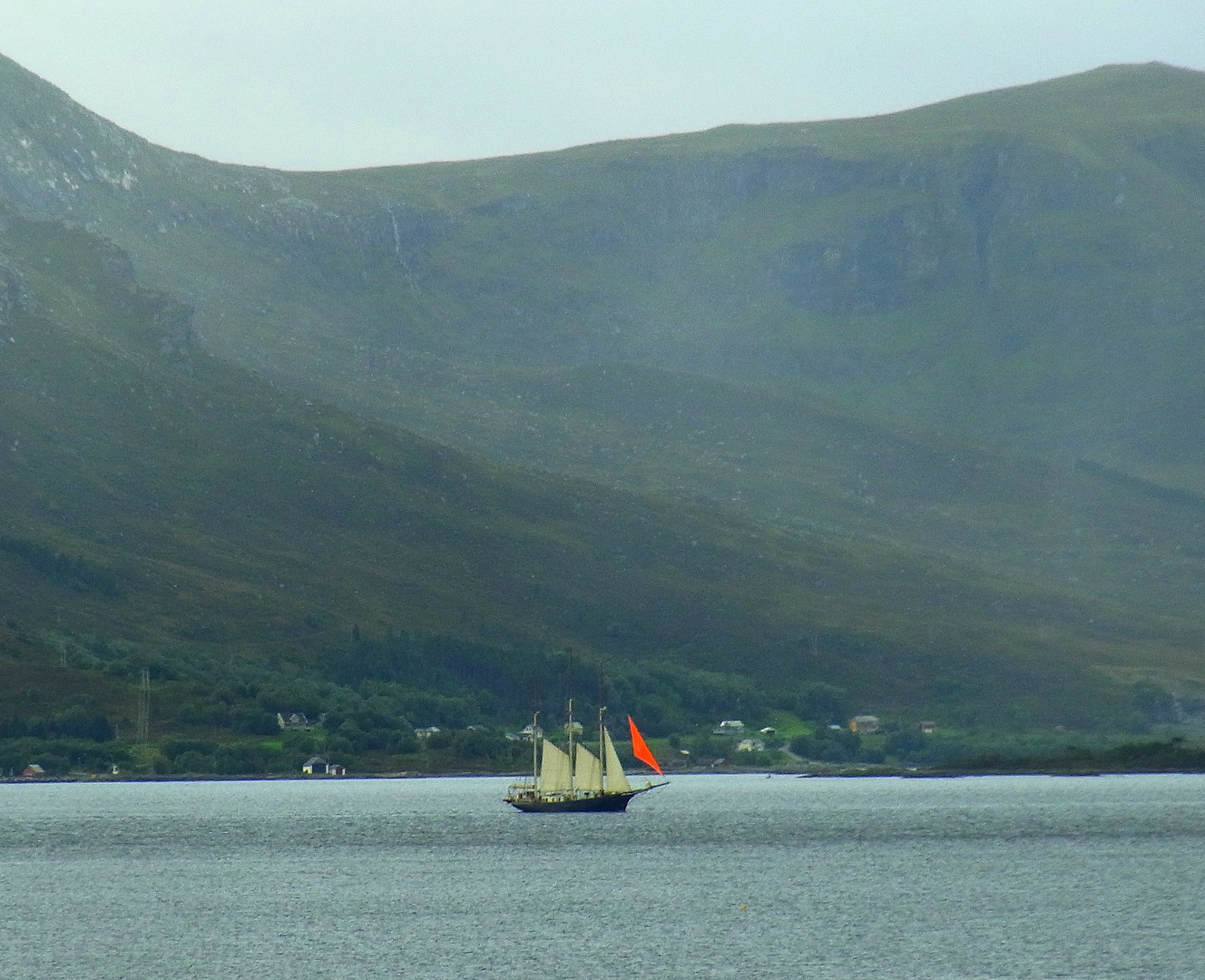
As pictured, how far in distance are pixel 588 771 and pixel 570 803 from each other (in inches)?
370

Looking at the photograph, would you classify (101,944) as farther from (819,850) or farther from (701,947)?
(819,850)

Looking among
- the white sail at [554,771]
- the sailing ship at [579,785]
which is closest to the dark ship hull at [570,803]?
the sailing ship at [579,785]

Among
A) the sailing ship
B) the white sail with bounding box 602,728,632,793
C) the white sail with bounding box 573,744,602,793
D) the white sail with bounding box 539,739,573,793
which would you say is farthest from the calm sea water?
the white sail with bounding box 573,744,602,793

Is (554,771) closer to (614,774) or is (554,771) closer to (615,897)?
(614,774)

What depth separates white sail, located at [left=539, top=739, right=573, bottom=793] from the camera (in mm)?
189250

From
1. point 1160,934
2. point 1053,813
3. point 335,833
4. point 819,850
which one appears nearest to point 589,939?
point 1160,934

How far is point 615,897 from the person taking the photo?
106250 millimetres

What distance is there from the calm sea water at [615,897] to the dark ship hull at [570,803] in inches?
277

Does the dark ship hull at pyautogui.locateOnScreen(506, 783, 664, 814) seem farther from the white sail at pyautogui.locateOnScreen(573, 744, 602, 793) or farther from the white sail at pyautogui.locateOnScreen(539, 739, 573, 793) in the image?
the white sail at pyautogui.locateOnScreen(539, 739, 573, 793)

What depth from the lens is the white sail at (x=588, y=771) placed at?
190125 millimetres

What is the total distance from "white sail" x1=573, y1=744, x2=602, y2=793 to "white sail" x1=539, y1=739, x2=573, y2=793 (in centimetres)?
201

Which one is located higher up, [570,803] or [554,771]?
[554,771]

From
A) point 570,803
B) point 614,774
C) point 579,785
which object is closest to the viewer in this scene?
point 570,803

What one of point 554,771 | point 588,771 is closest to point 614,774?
point 588,771
